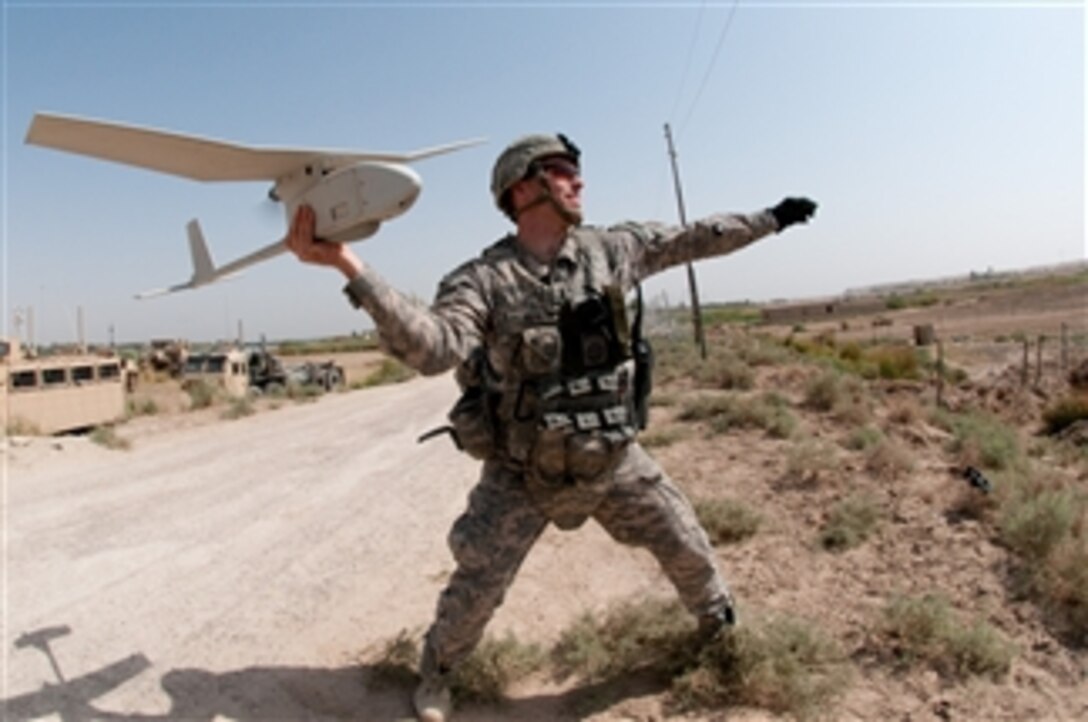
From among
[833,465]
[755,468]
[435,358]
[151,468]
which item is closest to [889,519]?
[833,465]

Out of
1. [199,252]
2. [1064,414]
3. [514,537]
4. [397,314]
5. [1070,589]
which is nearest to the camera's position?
[397,314]

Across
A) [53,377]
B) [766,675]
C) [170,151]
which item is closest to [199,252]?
[170,151]

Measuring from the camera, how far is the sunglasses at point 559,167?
282cm

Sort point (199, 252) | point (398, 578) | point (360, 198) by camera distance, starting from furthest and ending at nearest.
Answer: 1. point (199, 252)
2. point (398, 578)
3. point (360, 198)

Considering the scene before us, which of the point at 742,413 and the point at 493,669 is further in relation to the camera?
the point at 742,413

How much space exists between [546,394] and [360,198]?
2.99 ft

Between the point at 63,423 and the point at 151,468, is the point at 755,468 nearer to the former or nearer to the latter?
the point at 151,468

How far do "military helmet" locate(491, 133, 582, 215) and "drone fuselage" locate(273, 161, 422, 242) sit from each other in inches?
17.9

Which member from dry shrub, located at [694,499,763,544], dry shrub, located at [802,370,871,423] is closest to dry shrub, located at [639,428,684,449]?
dry shrub, located at [802,370,871,423]

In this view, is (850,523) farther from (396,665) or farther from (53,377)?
(53,377)

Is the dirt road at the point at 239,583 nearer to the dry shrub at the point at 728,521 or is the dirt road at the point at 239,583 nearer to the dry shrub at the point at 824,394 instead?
the dry shrub at the point at 728,521

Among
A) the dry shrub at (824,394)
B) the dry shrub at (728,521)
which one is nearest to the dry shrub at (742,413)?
the dry shrub at (824,394)

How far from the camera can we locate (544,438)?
2625mm

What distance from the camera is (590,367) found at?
270 cm
